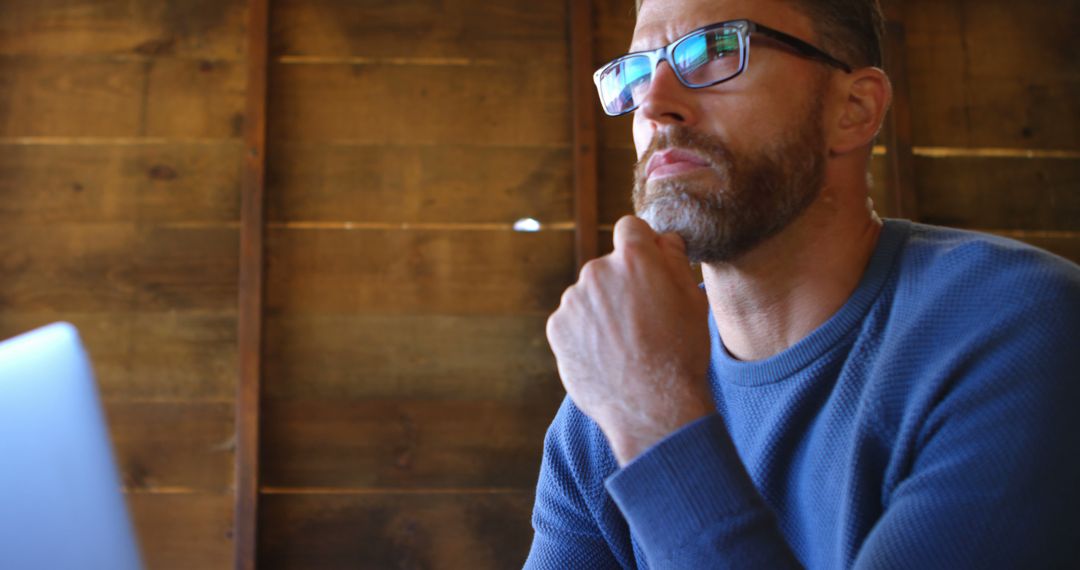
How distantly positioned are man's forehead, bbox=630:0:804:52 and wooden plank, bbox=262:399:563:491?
4.78 ft

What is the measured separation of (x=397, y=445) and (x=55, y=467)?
6.03 feet

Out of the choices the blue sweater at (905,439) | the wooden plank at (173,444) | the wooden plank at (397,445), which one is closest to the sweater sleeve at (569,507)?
the blue sweater at (905,439)

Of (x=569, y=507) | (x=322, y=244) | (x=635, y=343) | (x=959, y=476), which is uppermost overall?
(x=322, y=244)

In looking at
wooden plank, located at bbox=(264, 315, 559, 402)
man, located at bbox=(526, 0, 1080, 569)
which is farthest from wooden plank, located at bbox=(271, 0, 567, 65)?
man, located at bbox=(526, 0, 1080, 569)

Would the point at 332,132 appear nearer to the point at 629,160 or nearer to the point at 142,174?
the point at 142,174

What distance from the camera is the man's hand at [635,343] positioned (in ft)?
2.35

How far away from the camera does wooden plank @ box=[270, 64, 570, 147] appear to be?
7.59 ft

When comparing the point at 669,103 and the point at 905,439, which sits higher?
the point at 669,103

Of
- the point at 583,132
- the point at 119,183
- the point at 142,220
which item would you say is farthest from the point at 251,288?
the point at 583,132

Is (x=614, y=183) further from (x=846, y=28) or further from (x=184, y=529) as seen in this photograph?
(x=184, y=529)

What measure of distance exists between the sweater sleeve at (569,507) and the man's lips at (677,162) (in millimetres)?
311

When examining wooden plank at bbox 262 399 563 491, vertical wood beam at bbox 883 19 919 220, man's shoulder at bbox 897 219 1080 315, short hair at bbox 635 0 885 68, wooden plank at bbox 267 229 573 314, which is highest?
vertical wood beam at bbox 883 19 919 220

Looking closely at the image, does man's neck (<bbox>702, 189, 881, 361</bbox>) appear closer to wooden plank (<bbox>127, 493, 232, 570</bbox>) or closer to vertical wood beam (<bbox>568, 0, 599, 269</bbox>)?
vertical wood beam (<bbox>568, 0, 599, 269</bbox>)

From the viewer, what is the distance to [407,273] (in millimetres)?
2283
